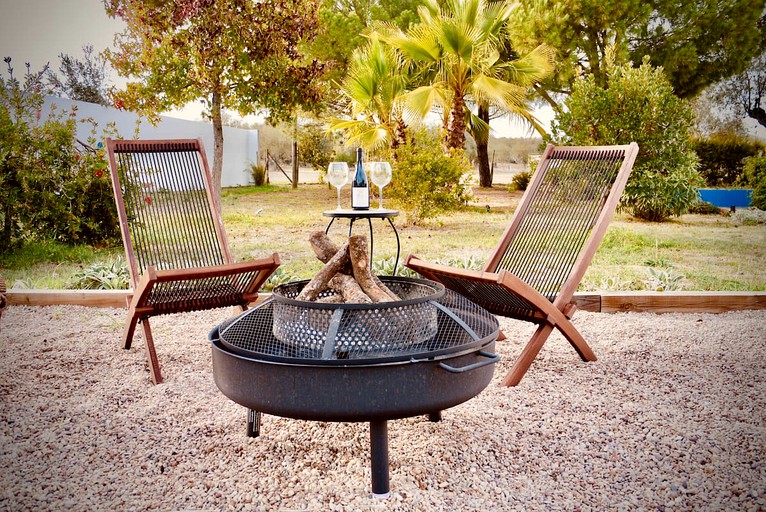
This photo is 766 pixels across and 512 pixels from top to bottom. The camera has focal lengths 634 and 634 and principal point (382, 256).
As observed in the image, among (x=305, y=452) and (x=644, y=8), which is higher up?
(x=644, y=8)

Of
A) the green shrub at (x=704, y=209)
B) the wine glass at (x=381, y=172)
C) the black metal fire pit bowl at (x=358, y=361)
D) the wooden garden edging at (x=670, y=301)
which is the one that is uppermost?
the wine glass at (x=381, y=172)

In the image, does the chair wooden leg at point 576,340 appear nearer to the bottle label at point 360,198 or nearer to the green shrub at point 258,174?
the bottle label at point 360,198

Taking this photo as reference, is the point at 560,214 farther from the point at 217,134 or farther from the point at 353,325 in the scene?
the point at 217,134

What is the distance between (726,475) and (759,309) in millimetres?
2407

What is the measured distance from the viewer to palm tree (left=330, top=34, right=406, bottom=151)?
9.46m

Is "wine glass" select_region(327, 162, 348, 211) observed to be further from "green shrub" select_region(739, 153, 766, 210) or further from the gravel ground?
"green shrub" select_region(739, 153, 766, 210)

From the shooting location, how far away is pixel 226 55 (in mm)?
6418

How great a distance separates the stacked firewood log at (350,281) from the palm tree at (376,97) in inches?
307

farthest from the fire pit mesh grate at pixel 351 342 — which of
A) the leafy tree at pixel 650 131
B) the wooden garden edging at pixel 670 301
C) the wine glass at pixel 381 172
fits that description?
the leafy tree at pixel 650 131

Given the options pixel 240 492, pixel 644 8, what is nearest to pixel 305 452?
pixel 240 492

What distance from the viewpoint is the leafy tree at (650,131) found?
27.5 ft

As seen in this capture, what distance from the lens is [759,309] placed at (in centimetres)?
389

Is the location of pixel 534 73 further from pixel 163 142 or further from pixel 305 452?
pixel 305 452

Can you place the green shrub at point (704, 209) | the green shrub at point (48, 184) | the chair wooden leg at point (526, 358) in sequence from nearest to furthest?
the chair wooden leg at point (526, 358) → the green shrub at point (48, 184) → the green shrub at point (704, 209)
